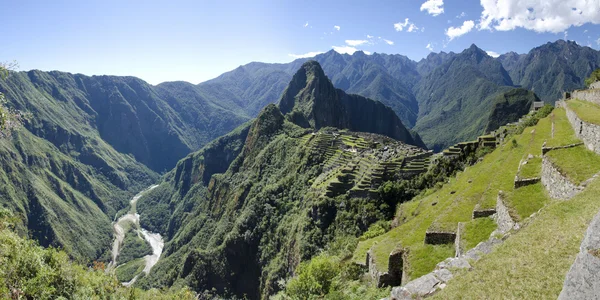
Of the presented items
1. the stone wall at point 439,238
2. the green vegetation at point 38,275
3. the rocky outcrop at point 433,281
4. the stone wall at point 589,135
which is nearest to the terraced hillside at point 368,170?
the stone wall at point 589,135

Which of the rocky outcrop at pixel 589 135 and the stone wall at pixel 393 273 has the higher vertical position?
the rocky outcrop at pixel 589 135

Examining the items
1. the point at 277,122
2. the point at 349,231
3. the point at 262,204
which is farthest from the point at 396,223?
the point at 277,122

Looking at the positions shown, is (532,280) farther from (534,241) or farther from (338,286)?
(338,286)

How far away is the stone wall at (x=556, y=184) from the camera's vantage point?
15.7 meters

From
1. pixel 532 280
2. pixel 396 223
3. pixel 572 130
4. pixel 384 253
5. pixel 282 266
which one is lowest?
pixel 282 266

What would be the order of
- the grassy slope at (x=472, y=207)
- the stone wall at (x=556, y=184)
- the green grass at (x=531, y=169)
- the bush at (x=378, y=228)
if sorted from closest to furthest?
the stone wall at (x=556, y=184), the grassy slope at (x=472, y=207), the green grass at (x=531, y=169), the bush at (x=378, y=228)

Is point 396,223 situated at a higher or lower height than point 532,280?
lower

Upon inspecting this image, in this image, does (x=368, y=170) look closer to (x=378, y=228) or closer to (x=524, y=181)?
(x=378, y=228)

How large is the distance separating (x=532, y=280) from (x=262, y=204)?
310 ft

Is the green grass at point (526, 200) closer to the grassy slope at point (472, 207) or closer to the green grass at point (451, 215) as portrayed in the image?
the grassy slope at point (472, 207)

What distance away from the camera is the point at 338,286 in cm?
2223

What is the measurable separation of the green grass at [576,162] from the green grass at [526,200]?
187 centimetres

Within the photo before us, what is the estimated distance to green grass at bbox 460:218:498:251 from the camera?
17.1 metres

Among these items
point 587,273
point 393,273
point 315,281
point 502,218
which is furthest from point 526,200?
point 315,281
